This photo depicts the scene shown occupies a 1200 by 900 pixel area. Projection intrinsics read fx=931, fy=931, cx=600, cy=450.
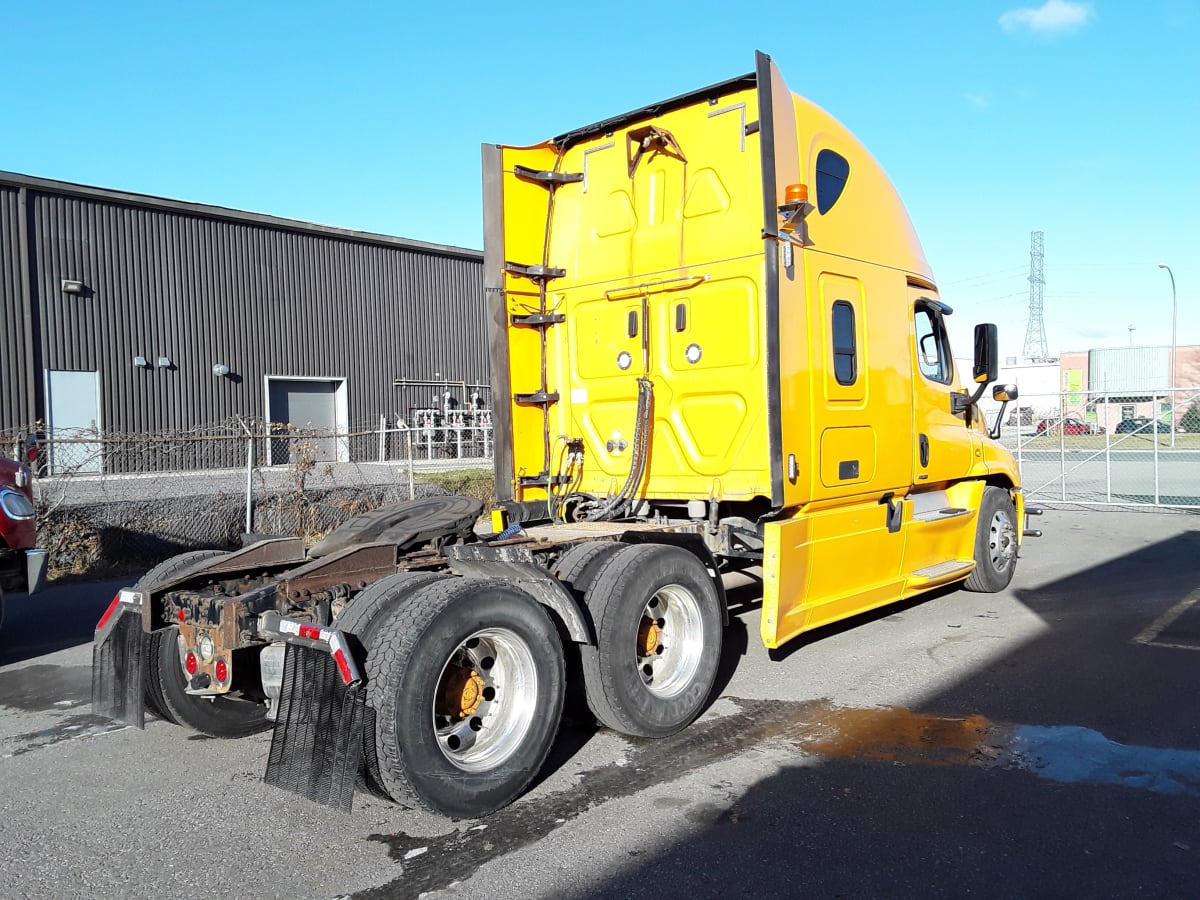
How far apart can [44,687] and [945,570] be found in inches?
275

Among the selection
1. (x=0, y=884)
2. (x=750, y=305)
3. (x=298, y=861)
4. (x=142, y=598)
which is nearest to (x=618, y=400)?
(x=750, y=305)

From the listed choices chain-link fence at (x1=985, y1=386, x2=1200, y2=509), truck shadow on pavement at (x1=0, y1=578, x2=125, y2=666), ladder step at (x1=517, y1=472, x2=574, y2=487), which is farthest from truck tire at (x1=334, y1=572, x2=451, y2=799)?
chain-link fence at (x1=985, y1=386, x2=1200, y2=509)

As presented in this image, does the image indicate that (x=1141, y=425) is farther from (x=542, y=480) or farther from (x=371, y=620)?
(x=371, y=620)

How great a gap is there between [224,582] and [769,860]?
3.15 m

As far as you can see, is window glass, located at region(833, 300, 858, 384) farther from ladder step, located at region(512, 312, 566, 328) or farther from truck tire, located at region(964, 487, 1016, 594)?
truck tire, located at region(964, 487, 1016, 594)

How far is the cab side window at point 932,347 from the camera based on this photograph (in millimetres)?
7688

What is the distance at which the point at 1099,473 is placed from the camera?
25391mm

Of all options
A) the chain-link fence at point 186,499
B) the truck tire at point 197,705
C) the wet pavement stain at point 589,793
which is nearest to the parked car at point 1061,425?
the chain-link fence at point 186,499

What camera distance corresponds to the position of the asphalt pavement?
3498 millimetres

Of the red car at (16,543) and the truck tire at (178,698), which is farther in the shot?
the red car at (16,543)

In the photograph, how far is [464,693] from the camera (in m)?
4.21

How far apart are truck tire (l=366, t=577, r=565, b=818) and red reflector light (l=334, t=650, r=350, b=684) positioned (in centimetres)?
9

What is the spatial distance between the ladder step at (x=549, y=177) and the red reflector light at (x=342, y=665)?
428cm

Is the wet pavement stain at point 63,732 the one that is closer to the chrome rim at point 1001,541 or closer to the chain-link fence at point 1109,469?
the chrome rim at point 1001,541
